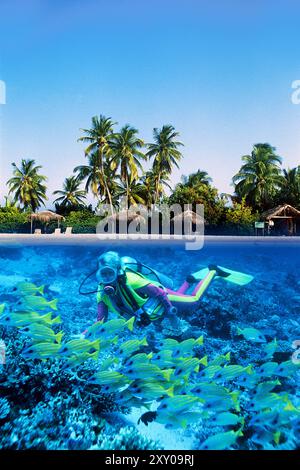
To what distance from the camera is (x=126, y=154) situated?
65.0 feet

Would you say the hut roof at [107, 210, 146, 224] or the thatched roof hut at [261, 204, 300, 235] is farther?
the thatched roof hut at [261, 204, 300, 235]

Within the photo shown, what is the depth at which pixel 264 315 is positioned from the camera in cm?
673

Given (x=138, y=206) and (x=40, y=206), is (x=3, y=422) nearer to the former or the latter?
(x=138, y=206)

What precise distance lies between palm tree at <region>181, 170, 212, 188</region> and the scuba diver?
15944mm

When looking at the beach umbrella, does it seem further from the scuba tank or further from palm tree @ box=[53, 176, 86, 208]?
the scuba tank

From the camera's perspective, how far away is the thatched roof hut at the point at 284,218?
56.4 feet

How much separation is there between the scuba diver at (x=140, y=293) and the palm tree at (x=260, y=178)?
13785mm

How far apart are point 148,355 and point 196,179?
17.5 m

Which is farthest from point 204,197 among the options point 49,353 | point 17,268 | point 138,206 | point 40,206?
point 49,353

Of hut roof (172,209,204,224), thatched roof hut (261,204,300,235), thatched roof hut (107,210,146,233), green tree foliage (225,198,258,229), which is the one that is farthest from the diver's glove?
thatched roof hut (261,204,300,235)

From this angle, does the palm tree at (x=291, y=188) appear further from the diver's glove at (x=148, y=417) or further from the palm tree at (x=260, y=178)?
the diver's glove at (x=148, y=417)

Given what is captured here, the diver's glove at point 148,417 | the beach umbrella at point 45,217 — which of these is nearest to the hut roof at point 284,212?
the beach umbrella at point 45,217

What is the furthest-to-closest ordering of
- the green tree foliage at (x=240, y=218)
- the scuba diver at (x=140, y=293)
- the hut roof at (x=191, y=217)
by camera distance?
the hut roof at (x=191, y=217), the green tree foliage at (x=240, y=218), the scuba diver at (x=140, y=293)

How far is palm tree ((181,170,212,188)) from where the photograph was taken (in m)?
22.6
